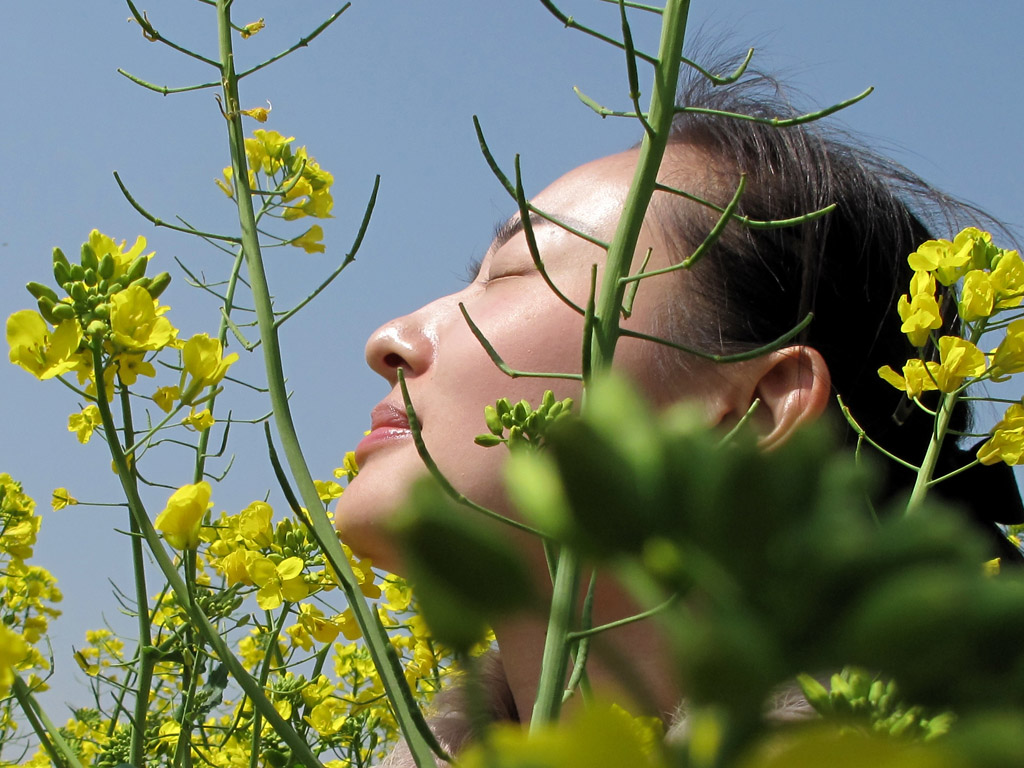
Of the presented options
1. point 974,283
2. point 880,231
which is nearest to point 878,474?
point 974,283

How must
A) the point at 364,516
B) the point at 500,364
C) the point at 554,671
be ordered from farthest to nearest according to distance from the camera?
the point at 364,516
the point at 500,364
the point at 554,671

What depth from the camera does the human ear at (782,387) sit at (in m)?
0.83

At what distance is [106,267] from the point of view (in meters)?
0.61

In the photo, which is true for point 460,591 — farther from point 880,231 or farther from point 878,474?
point 880,231

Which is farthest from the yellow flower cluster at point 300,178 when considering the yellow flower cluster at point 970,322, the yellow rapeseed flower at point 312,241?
the yellow flower cluster at point 970,322

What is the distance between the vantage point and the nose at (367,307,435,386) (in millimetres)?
829

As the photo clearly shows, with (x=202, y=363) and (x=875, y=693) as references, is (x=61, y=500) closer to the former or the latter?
(x=202, y=363)

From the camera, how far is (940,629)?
81 mm

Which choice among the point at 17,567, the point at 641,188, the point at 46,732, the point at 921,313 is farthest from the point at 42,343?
the point at 17,567

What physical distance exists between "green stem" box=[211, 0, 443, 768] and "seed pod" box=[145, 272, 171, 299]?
0.19ft

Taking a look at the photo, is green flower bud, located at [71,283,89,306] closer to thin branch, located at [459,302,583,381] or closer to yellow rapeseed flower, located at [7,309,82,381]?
yellow rapeseed flower, located at [7,309,82,381]

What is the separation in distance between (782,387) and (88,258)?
55 centimetres

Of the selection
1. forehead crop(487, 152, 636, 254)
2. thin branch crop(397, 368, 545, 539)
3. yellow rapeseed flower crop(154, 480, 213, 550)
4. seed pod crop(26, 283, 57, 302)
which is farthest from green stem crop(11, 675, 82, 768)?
forehead crop(487, 152, 636, 254)

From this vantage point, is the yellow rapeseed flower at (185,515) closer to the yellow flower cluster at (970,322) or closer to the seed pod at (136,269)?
the seed pod at (136,269)
